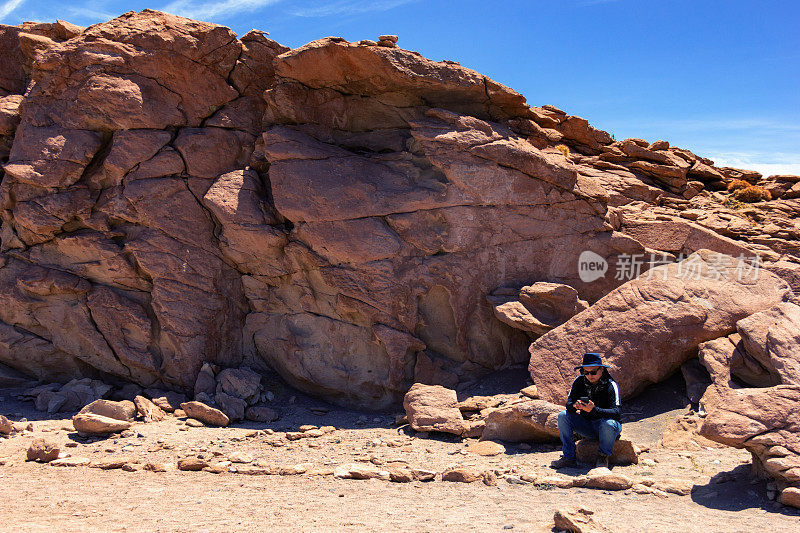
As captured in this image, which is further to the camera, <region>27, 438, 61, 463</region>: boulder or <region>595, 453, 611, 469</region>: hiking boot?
<region>27, 438, 61, 463</region>: boulder

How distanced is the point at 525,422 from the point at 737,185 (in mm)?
10905

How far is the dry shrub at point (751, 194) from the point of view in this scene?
14.4 meters

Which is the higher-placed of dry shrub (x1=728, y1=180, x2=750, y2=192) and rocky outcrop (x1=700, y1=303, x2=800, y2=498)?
dry shrub (x1=728, y1=180, x2=750, y2=192)

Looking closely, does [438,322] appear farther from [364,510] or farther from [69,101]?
[69,101]

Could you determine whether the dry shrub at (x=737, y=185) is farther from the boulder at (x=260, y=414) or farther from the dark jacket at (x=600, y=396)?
the boulder at (x=260, y=414)

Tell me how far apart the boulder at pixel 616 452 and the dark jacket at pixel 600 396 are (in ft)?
0.94

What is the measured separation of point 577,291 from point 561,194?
183 cm

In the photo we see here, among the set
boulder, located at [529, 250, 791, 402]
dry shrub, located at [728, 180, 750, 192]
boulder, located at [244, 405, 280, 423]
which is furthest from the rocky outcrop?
dry shrub, located at [728, 180, 750, 192]

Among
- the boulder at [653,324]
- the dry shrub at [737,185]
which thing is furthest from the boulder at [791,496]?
the dry shrub at [737,185]

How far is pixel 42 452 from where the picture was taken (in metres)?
7.46

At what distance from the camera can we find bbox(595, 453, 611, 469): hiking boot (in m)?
6.58

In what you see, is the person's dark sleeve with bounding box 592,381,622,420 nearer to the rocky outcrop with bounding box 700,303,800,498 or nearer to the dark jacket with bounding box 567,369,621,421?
the dark jacket with bounding box 567,369,621,421

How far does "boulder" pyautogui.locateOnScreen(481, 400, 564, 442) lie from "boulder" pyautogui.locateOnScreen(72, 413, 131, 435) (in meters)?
5.31

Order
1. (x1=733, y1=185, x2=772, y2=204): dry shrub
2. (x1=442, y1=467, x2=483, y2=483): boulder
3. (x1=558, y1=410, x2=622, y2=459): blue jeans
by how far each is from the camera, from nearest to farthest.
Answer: (x1=442, y1=467, x2=483, y2=483): boulder
(x1=558, y1=410, x2=622, y2=459): blue jeans
(x1=733, y1=185, x2=772, y2=204): dry shrub
